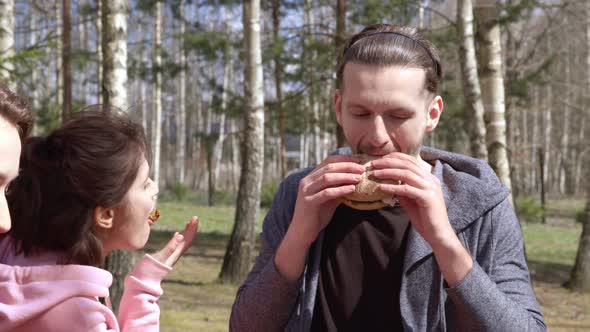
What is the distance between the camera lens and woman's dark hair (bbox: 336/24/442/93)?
1.73 meters

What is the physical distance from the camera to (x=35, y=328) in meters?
1.71

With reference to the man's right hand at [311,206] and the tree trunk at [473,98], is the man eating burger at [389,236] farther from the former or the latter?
the tree trunk at [473,98]

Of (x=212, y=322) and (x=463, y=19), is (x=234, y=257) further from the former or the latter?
(x=463, y=19)

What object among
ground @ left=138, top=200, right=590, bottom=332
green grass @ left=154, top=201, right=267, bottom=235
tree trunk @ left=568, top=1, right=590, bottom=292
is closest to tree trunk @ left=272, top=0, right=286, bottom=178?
green grass @ left=154, top=201, right=267, bottom=235

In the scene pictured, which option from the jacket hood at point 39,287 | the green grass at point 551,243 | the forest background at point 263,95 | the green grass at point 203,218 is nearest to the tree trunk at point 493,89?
the forest background at point 263,95

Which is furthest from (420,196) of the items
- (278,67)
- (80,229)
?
(278,67)

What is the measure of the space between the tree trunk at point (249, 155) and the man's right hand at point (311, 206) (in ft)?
24.5

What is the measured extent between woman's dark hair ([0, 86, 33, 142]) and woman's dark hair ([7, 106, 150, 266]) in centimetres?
15

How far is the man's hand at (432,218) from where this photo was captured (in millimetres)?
1584

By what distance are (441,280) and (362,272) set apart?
8.0 inches

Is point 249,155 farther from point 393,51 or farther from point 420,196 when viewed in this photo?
point 420,196

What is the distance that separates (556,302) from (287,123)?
1319 cm

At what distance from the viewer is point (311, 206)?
1655 millimetres

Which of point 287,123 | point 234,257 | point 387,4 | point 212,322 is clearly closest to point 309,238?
point 212,322
